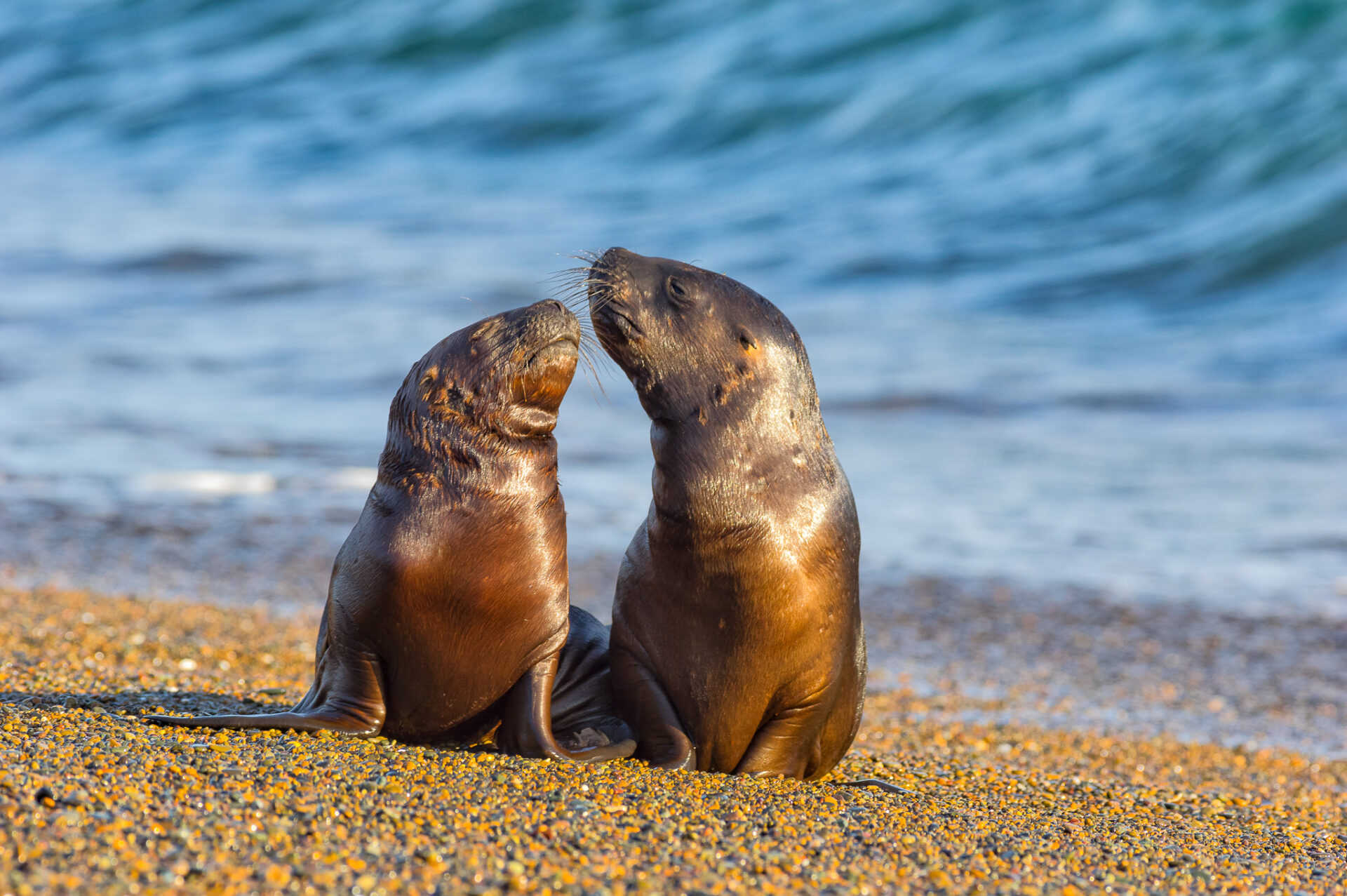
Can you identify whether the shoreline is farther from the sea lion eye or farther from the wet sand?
the sea lion eye

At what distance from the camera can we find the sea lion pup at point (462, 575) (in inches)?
163

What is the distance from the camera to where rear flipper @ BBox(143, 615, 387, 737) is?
4066mm

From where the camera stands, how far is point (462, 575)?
4.16 m

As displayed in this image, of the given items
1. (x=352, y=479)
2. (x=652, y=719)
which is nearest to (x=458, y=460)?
(x=652, y=719)

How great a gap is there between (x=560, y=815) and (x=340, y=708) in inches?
35.8

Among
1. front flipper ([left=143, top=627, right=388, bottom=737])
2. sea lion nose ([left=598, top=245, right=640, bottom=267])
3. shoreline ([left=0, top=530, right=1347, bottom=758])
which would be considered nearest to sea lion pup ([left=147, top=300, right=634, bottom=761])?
front flipper ([left=143, top=627, right=388, bottom=737])

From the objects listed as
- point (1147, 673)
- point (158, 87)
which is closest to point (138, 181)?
point (158, 87)

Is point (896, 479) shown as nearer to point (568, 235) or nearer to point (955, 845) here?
point (955, 845)

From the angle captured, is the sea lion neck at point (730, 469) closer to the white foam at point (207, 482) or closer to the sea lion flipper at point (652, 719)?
the sea lion flipper at point (652, 719)

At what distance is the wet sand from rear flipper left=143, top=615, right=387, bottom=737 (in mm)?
53

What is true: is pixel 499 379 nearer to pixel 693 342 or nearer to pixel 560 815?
pixel 693 342

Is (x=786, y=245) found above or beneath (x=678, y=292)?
above

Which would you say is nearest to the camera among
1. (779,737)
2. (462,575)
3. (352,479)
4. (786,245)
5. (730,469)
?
(462,575)

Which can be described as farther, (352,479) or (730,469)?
(352,479)
